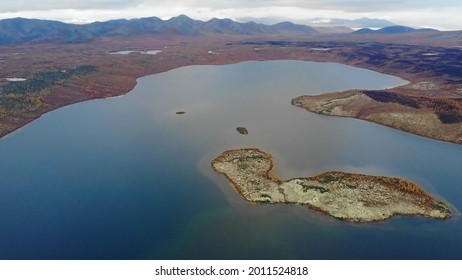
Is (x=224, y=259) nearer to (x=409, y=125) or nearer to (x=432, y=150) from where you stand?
(x=432, y=150)

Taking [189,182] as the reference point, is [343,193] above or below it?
above

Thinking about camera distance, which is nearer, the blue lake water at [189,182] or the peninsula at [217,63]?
the blue lake water at [189,182]

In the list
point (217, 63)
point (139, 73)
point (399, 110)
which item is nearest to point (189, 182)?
point (399, 110)

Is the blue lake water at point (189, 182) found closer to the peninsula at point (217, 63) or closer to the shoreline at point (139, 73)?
the peninsula at point (217, 63)

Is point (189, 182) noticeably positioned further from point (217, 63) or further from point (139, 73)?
point (217, 63)

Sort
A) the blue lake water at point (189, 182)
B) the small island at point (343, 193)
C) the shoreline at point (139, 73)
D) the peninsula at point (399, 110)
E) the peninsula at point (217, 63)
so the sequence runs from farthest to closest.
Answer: the shoreline at point (139, 73)
the peninsula at point (217, 63)
the peninsula at point (399, 110)
the small island at point (343, 193)
the blue lake water at point (189, 182)

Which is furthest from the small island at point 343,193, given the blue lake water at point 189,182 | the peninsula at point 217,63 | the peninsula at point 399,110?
the peninsula at point 217,63

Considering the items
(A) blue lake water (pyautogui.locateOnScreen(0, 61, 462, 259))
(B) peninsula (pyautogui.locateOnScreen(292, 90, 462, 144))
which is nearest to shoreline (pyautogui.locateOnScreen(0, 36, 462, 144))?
(A) blue lake water (pyautogui.locateOnScreen(0, 61, 462, 259))
